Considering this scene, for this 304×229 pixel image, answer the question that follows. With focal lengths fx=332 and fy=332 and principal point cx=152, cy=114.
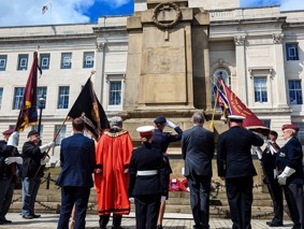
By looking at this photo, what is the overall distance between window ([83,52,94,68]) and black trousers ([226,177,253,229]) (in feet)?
136

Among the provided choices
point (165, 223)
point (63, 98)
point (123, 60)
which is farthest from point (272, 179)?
point (63, 98)

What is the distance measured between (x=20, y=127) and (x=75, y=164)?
6095 mm

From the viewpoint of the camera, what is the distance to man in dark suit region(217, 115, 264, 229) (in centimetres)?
524

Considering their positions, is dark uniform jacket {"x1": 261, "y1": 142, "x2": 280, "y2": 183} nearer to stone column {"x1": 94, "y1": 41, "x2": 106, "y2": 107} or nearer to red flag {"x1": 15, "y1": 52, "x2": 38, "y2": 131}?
red flag {"x1": 15, "y1": 52, "x2": 38, "y2": 131}

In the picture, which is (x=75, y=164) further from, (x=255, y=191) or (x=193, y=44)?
(x=193, y=44)

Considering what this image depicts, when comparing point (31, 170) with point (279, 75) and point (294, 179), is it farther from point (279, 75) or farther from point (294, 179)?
point (279, 75)

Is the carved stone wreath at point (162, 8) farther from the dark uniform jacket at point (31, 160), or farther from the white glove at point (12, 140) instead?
the white glove at point (12, 140)

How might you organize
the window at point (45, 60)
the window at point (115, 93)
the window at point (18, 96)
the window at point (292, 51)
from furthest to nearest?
the window at point (45, 60), the window at point (18, 96), the window at point (115, 93), the window at point (292, 51)

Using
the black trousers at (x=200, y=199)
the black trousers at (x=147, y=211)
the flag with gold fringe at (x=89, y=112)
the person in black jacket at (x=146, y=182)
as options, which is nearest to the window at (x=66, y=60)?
the flag with gold fringe at (x=89, y=112)

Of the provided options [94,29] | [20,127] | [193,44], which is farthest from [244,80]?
[20,127]

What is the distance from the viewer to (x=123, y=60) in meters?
43.3

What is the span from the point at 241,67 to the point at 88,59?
20.1 m

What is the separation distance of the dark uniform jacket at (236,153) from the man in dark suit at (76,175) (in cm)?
219

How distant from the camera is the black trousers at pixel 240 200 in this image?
518 centimetres
